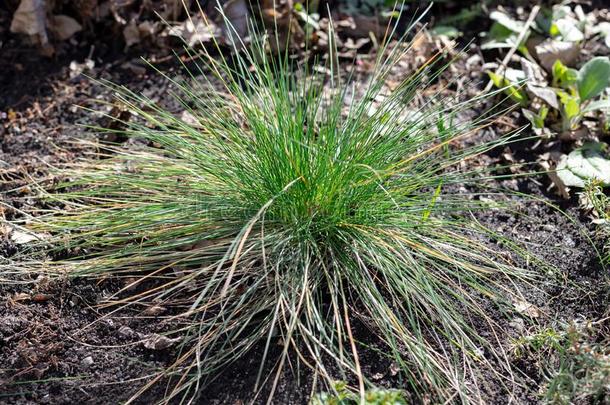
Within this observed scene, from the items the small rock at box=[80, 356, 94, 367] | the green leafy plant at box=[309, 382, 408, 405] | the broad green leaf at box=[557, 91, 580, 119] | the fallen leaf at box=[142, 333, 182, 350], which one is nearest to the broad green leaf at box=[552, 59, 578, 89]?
the broad green leaf at box=[557, 91, 580, 119]

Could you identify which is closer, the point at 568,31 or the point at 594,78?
the point at 594,78

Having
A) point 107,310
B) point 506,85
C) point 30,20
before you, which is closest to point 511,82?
point 506,85

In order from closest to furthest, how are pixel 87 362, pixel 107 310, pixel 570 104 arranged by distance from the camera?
pixel 87 362
pixel 107 310
pixel 570 104

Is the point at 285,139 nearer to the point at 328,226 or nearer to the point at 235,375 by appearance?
the point at 328,226

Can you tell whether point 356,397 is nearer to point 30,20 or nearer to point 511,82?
point 511,82

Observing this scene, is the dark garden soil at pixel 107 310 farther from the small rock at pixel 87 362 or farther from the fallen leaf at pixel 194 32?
the fallen leaf at pixel 194 32

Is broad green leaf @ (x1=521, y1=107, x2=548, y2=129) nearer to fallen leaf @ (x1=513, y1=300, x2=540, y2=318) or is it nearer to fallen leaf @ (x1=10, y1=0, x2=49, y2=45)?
fallen leaf @ (x1=513, y1=300, x2=540, y2=318)

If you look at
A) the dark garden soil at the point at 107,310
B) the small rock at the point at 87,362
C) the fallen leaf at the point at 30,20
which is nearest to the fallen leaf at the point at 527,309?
the dark garden soil at the point at 107,310
